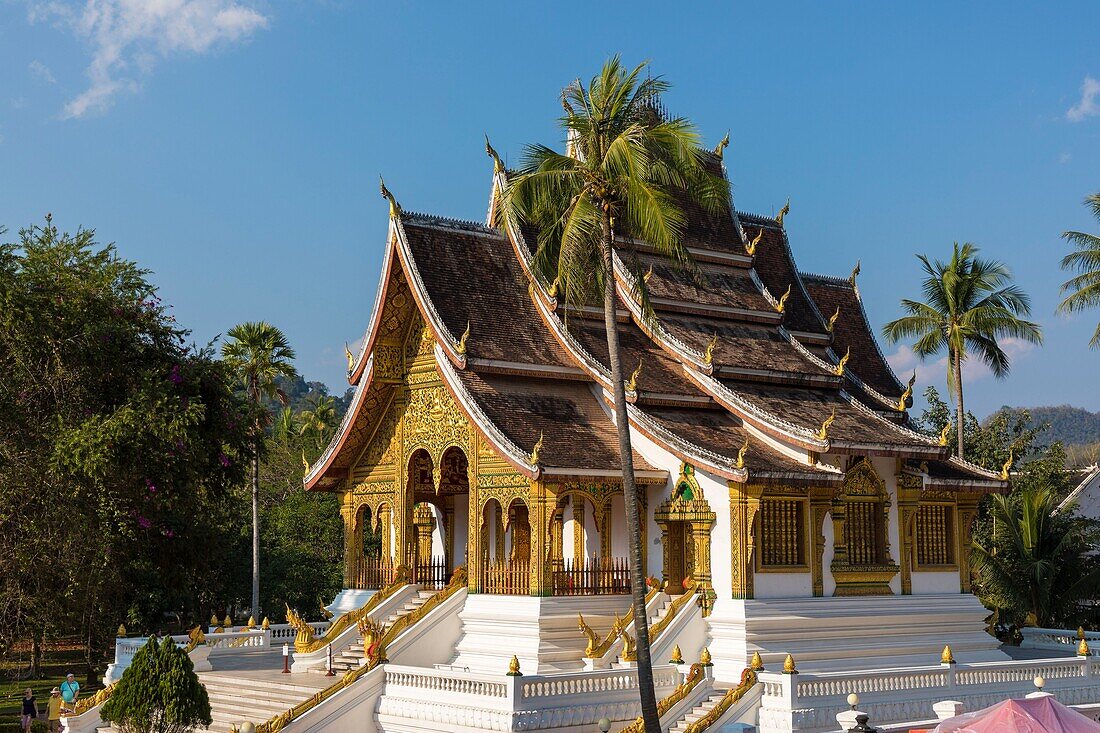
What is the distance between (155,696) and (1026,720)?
9936 millimetres

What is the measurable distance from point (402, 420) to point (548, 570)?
493 centimetres

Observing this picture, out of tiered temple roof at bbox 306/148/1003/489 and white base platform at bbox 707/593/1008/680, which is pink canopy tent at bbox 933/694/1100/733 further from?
tiered temple roof at bbox 306/148/1003/489

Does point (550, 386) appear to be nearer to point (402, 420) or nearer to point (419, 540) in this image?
point (402, 420)

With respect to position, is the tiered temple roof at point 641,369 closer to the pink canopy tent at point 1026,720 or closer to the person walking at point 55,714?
the person walking at point 55,714

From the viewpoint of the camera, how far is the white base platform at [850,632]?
18.0 metres

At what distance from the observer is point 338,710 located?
1678 centimetres

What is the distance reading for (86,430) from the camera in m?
22.1

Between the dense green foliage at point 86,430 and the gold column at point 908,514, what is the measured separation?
12990 millimetres

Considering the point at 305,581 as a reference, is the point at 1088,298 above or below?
above

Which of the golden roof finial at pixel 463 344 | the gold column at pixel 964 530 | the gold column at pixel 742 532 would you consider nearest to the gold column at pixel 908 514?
the gold column at pixel 964 530

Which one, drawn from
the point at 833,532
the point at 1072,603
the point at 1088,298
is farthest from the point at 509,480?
the point at 1088,298

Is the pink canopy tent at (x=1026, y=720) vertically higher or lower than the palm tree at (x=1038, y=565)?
lower

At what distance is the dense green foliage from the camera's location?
22406mm

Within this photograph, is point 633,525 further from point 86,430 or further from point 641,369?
point 86,430
